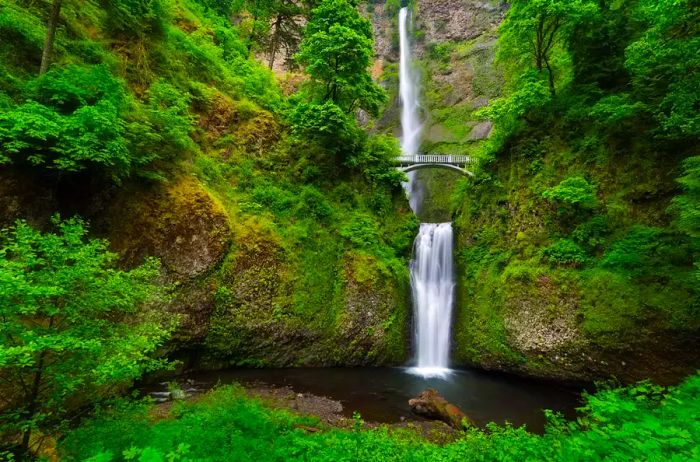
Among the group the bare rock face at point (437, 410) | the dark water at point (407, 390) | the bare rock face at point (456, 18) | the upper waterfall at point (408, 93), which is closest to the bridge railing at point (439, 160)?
the upper waterfall at point (408, 93)

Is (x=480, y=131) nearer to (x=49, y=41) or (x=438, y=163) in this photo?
(x=438, y=163)

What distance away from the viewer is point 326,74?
42.2 ft

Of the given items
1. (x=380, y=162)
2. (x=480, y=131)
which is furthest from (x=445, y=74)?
(x=380, y=162)

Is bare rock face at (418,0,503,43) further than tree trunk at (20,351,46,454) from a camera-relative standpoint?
Yes

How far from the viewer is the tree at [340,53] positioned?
1197cm

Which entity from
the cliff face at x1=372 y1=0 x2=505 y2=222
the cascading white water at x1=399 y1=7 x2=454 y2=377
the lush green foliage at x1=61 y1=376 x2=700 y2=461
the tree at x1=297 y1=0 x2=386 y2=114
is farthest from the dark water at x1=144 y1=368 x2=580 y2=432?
the cliff face at x1=372 y1=0 x2=505 y2=222

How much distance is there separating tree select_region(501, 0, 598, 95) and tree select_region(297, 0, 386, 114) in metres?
5.08

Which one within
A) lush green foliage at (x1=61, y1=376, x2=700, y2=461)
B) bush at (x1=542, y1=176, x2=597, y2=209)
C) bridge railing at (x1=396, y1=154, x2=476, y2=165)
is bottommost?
lush green foliage at (x1=61, y1=376, x2=700, y2=461)

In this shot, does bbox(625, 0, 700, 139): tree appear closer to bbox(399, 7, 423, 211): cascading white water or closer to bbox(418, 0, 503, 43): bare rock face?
bbox(399, 7, 423, 211): cascading white water

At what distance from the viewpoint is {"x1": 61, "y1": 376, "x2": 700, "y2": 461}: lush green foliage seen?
3059mm

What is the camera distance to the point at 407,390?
30.0 feet

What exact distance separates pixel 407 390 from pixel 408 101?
3245cm

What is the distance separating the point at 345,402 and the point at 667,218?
9.23 m

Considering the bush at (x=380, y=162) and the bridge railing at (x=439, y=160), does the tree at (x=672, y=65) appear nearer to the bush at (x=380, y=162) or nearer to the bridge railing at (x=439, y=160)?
the bush at (x=380, y=162)
